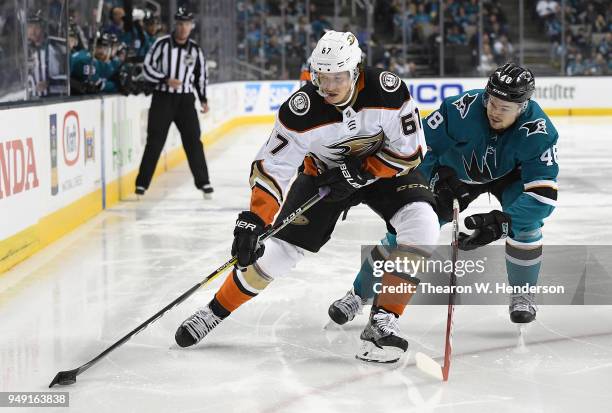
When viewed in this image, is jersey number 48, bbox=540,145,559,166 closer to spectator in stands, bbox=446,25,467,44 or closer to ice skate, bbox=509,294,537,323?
ice skate, bbox=509,294,537,323

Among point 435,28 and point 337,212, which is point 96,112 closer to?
point 337,212

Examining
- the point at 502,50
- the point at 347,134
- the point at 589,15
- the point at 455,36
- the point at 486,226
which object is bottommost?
the point at 486,226

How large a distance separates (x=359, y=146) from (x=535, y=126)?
2.12 feet

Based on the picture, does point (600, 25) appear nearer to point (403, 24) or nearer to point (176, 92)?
point (403, 24)

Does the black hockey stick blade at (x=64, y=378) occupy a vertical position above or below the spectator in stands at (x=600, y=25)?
below

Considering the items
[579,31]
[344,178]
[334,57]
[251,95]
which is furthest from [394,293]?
[579,31]

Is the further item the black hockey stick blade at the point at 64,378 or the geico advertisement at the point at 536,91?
the geico advertisement at the point at 536,91

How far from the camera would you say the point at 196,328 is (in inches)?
137

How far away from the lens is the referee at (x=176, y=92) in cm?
767

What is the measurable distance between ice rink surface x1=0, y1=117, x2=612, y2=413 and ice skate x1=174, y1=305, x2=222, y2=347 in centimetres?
4

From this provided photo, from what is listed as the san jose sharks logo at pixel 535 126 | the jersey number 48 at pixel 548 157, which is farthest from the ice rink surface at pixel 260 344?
the san jose sharks logo at pixel 535 126

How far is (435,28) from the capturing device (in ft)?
61.0

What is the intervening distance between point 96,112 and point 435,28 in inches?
494

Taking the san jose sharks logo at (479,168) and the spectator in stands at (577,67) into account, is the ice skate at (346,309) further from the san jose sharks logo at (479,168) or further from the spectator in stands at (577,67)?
the spectator in stands at (577,67)
